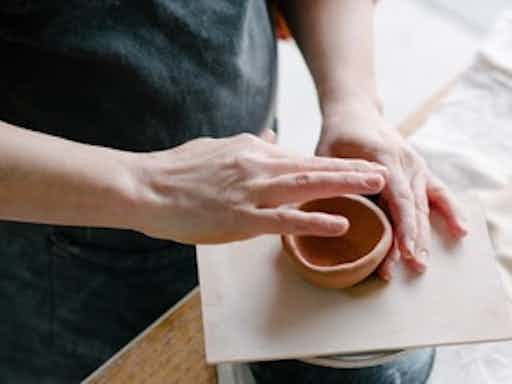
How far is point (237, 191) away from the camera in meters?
0.66

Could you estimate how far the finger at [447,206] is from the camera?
2.36 ft

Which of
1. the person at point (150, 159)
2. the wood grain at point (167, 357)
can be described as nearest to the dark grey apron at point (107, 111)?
the person at point (150, 159)

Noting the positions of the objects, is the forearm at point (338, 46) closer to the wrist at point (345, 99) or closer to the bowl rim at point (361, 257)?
the wrist at point (345, 99)

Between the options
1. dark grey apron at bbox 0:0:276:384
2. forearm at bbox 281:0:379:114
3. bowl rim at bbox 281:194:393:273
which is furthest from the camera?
forearm at bbox 281:0:379:114

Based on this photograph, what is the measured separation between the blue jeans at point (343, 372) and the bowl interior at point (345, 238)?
0.10 meters

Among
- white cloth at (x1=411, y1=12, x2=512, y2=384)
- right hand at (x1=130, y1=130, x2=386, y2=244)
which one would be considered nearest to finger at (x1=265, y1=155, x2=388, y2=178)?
right hand at (x1=130, y1=130, x2=386, y2=244)

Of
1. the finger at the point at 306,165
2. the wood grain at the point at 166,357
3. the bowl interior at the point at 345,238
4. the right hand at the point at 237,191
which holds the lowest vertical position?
the wood grain at the point at 166,357

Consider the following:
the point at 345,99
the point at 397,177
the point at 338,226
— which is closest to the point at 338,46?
the point at 345,99

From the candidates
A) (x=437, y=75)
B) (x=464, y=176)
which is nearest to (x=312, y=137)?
(x=437, y=75)

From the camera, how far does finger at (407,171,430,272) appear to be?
0.68 m

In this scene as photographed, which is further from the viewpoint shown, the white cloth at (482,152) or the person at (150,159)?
the white cloth at (482,152)

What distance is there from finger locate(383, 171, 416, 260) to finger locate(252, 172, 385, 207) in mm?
60

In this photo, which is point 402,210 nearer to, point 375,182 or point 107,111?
point 375,182

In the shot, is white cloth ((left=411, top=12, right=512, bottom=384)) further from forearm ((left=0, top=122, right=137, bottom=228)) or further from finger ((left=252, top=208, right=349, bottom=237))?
forearm ((left=0, top=122, right=137, bottom=228))
